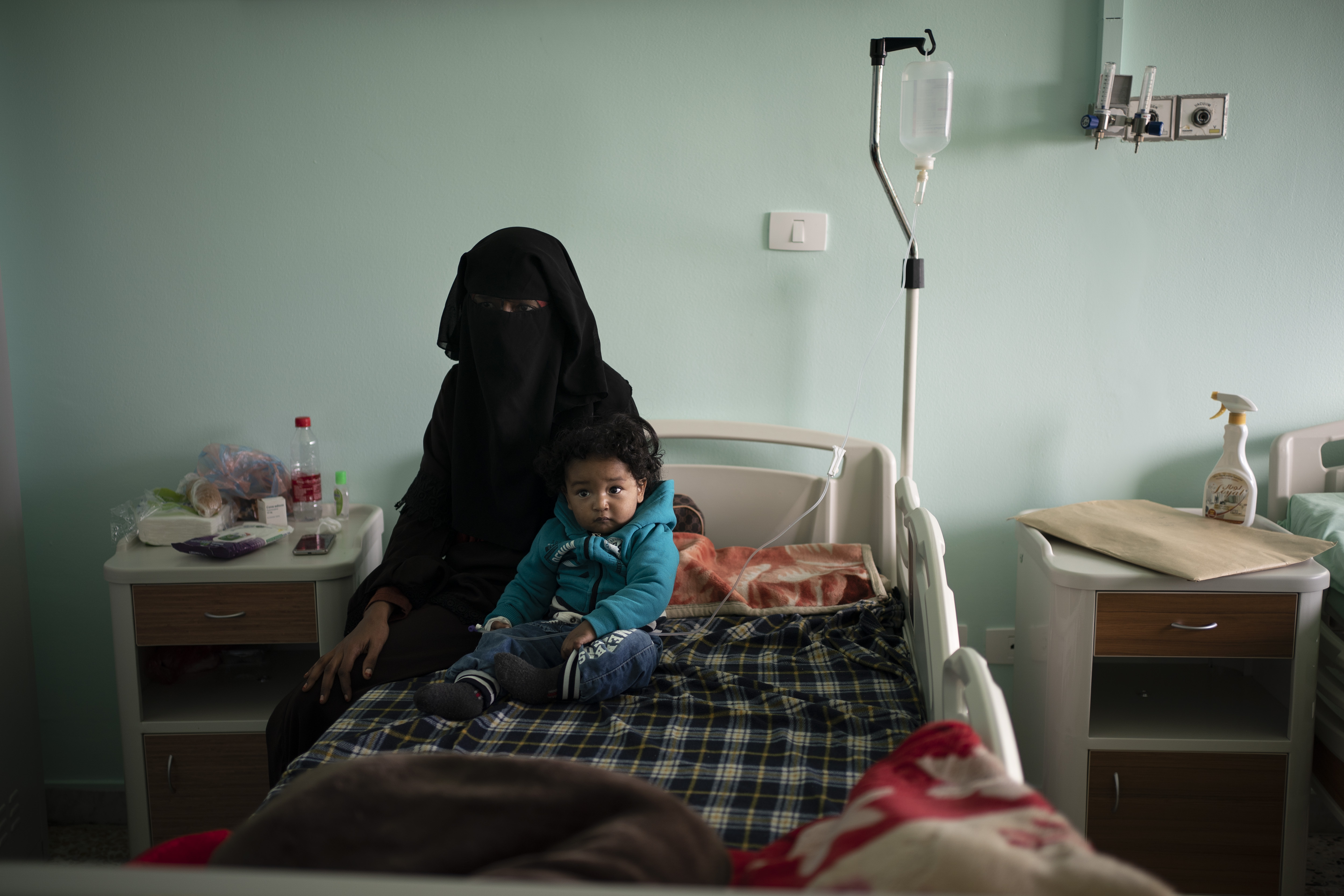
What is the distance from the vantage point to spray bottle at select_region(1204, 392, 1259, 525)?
205 centimetres

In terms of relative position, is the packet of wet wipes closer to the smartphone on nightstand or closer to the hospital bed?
the smartphone on nightstand

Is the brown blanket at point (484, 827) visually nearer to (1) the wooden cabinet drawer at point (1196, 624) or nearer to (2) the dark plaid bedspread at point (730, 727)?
(2) the dark plaid bedspread at point (730, 727)

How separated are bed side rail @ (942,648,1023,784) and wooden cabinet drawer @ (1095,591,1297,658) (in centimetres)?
84

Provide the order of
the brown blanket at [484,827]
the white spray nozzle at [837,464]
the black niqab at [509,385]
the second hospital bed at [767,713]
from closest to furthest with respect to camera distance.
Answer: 1. the brown blanket at [484,827]
2. the second hospital bed at [767,713]
3. the black niqab at [509,385]
4. the white spray nozzle at [837,464]

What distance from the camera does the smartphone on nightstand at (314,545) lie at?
208 cm

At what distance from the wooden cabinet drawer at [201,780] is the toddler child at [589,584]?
76 centimetres

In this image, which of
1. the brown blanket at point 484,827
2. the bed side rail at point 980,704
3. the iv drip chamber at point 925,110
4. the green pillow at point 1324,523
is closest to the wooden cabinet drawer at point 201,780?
the brown blanket at point 484,827

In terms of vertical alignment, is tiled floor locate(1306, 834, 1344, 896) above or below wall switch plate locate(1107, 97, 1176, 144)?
below

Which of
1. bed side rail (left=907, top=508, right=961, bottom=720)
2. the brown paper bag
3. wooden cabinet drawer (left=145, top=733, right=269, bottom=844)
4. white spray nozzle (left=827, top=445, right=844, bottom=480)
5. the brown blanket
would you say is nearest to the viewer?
the brown blanket

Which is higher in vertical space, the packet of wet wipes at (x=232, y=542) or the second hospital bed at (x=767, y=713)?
the packet of wet wipes at (x=232, y=542)

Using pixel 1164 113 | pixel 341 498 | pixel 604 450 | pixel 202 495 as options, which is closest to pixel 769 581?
pixel 604 450

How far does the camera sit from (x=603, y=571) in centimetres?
184

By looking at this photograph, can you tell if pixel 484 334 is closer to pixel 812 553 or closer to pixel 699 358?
pixel 699 358

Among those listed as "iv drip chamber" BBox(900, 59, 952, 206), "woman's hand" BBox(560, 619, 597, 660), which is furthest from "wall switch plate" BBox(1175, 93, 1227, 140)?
"woman's hand" BBox(560, 619, 597, 660)
